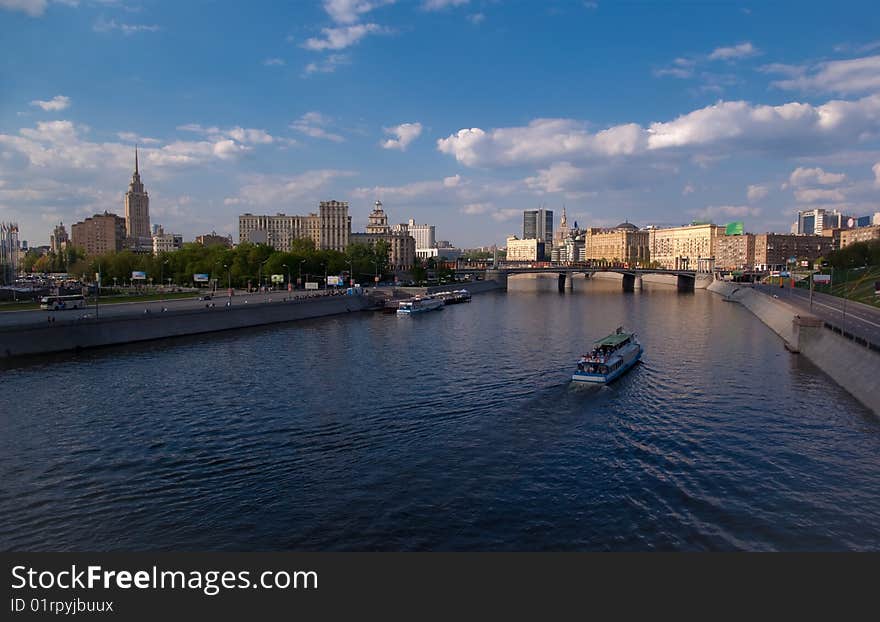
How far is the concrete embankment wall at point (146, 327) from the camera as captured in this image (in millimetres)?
53281

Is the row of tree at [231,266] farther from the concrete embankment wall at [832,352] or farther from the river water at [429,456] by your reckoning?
the concrete embankment wall at [832,352]

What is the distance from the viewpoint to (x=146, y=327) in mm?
64250

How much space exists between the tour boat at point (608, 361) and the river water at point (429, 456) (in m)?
1.22

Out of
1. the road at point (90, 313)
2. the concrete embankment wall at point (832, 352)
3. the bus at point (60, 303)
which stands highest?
the bus at point (60, 303)

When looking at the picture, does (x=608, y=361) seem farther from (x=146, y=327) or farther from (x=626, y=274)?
(x=626, y=274)

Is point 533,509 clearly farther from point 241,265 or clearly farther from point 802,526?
point 241,265

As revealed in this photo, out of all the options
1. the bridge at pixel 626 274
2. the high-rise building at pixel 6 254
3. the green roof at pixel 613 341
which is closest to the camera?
the green roof at pixel 613 341

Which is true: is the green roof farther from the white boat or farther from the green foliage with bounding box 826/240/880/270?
the green foliage with bounding box 826/240/880/270

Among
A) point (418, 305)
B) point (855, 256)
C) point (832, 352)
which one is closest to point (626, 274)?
point (855, 256)

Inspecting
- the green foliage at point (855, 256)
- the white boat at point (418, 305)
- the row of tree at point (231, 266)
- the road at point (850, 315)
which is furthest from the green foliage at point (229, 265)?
the green foliage at point (855, 256)

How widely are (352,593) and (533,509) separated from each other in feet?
33.7

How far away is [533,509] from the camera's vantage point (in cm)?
2167

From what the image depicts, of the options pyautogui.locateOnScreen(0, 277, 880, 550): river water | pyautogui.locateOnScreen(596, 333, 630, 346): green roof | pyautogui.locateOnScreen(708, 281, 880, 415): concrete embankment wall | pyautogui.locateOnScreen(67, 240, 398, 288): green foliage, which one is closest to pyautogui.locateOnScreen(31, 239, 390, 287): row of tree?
pyautogui.locateOnScreen(67, 240, 398, 288): green foliage

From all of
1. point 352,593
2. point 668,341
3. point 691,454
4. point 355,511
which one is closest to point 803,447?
point 691,454
